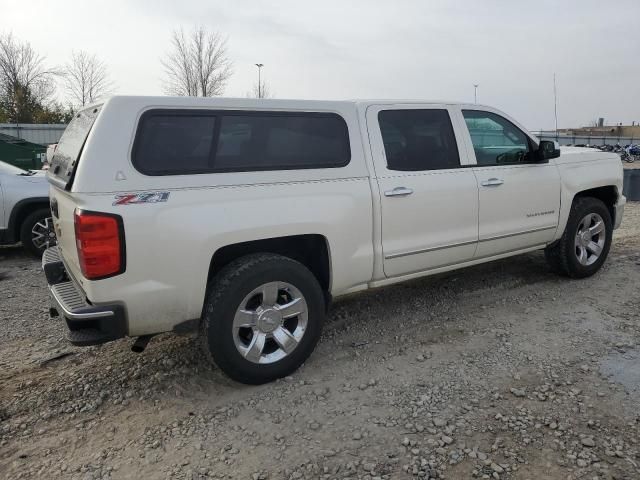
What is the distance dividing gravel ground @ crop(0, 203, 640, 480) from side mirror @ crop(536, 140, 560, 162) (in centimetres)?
137

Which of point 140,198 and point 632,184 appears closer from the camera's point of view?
point 140,198

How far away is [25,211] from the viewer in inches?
267

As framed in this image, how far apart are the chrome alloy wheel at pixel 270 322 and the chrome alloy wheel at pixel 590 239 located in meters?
3.40

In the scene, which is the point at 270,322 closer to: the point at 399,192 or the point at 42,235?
the point at 399,192

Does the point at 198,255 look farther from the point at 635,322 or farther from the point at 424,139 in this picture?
the point at 635,322

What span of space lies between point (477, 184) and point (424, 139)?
0.61 meters

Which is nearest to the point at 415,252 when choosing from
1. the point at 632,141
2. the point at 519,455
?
the point at 519,455

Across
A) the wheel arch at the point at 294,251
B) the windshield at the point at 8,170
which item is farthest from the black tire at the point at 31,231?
the wheel arch at the point at 294,251

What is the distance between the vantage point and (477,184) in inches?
170

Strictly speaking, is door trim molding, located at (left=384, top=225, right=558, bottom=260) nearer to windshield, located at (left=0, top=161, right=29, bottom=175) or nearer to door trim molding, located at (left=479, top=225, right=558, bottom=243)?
door trim molding, located at (left=479, top=225, right=558, bottom=243)

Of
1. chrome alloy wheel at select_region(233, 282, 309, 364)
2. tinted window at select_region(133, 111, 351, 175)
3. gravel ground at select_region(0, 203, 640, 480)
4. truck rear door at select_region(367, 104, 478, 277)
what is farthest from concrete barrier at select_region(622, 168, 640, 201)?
chrome alloy wheel at select_region(233, 282, 309, 364)

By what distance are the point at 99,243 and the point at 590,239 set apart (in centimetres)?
492

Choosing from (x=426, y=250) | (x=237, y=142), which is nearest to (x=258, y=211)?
(x=237, y=142)

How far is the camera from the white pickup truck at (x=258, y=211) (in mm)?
2893
